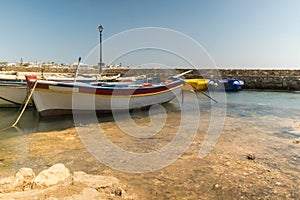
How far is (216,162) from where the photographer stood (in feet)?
15.1

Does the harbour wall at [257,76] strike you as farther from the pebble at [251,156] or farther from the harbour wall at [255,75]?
the pebble at [251,156]

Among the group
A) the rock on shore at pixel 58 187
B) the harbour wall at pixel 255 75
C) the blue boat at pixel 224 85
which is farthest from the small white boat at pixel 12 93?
the blue boat at pixel 224 85

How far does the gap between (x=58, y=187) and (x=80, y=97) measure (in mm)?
6079

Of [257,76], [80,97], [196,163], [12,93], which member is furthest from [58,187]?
[257,76]

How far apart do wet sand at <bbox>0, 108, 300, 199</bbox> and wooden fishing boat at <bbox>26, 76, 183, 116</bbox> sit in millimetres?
1709

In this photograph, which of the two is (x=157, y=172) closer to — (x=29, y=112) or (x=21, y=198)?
(x=21, y=198)

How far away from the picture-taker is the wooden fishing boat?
8.27 meters

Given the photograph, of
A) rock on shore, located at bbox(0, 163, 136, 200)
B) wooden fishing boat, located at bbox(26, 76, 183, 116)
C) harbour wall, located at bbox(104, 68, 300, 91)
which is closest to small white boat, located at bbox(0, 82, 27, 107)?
wooden fishing boat, located at bbox(26, 76, 183, 116)

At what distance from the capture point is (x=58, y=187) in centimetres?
281

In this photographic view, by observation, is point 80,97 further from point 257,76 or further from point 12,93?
point 257,76

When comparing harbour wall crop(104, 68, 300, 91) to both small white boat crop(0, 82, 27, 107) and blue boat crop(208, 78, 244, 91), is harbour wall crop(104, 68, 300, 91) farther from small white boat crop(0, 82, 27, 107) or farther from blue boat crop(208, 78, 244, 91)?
small white boat crop(0, 82, 27, 107)

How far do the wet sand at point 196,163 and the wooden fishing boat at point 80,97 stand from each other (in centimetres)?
171

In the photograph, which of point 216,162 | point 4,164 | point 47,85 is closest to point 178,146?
point 216,162

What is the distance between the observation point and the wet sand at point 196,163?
3.48 meters
